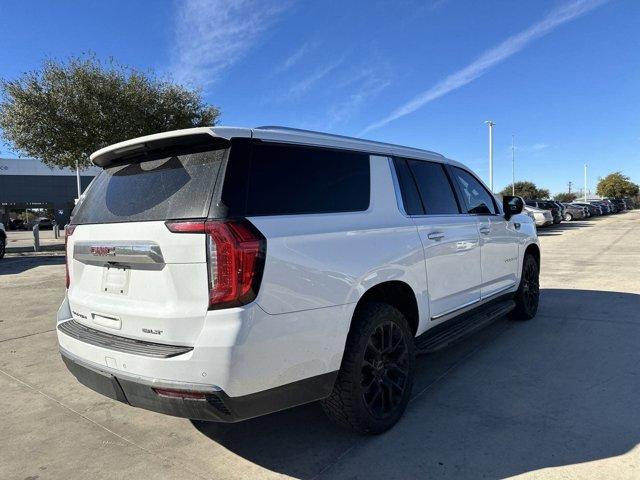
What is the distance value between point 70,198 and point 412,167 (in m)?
68.9

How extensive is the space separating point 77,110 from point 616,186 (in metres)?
96.3

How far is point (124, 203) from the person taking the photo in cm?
296

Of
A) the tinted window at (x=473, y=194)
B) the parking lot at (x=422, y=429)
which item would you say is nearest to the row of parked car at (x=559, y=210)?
the tinted window at (x=473, y=194)

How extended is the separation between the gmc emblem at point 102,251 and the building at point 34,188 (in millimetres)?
62618

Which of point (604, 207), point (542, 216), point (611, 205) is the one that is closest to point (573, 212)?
point (542, 216)

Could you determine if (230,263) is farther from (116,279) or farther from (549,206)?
(549,206)

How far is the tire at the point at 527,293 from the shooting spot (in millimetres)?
5781

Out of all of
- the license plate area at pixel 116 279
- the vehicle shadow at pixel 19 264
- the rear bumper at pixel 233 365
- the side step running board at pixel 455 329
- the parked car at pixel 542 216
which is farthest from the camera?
the parked car at pixel 542 216

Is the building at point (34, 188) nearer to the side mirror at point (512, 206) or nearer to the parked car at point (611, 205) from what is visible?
the parked car at point (611, 205)

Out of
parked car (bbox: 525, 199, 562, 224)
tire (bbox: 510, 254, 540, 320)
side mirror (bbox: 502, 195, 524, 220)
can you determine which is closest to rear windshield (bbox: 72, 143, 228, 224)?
side mirror (bbox: 502, 195, 524, 220)

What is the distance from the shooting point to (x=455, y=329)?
158 inches

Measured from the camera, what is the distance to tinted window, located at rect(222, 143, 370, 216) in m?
2.54

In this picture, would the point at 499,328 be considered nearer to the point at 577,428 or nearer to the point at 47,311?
the point at 577,428

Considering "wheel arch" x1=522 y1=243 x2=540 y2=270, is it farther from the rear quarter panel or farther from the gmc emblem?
the gmc emblem
